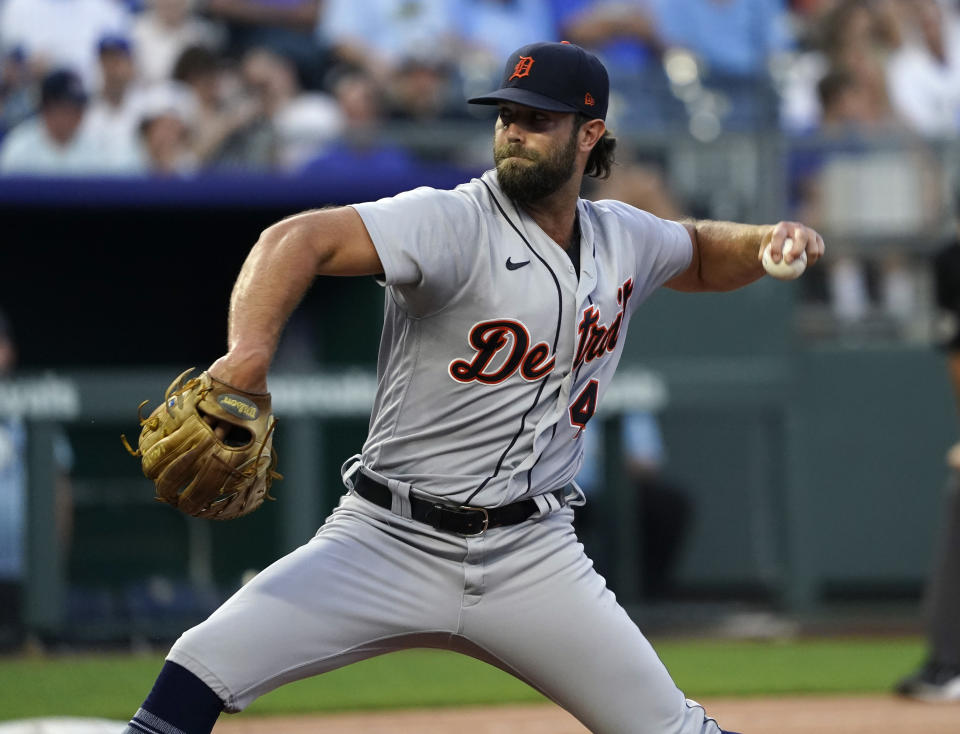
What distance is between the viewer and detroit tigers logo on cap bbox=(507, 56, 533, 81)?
3.13 meters

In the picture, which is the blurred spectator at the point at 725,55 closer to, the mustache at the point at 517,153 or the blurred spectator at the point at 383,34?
the blurred spectator at the point at 383,34

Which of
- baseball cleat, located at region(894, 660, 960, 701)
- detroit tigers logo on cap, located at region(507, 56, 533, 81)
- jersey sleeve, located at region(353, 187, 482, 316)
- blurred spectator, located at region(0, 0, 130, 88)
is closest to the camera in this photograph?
jersey sleeve, located at region(353, 187, 482, 316)

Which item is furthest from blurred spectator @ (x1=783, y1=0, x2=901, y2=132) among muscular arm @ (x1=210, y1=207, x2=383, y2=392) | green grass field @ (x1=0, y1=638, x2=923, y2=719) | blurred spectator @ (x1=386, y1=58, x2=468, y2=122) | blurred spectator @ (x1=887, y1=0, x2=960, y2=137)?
muscular arm @ (x1=210, y1=207, x2=383, y2=392)

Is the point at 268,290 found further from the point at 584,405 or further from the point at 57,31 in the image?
the point at 57,31

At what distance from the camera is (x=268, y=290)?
8.57 ft

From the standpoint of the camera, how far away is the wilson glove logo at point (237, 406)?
8.64 feet

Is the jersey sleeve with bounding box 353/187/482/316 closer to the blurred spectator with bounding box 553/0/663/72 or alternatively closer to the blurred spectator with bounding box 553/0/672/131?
the blurred spectator with bounding box 553/0/672/131

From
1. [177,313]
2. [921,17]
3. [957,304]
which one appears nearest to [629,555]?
[957,304]

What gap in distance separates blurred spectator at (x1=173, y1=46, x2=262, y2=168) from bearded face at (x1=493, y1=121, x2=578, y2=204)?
19.2 feet

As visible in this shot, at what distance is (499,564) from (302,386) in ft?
17.1

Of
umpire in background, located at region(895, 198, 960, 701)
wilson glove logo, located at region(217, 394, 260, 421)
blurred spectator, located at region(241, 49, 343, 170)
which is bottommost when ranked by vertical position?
umpire in background, located at region(895, 198, 960, 701)

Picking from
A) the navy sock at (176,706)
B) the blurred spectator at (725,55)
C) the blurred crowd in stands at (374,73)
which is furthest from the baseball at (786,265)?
the blurred spectator at (725,55)

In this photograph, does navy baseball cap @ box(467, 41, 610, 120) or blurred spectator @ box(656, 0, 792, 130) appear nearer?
navy baseball cap @ box(467, 41, 610, 120)

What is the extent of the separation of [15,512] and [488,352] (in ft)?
17.3
